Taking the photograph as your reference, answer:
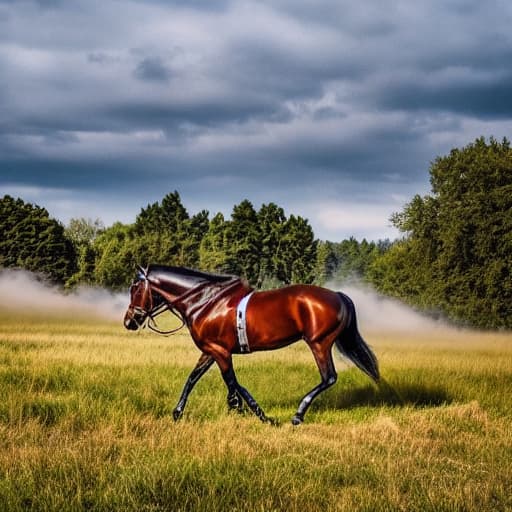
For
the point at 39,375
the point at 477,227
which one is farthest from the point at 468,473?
the point at 477,227

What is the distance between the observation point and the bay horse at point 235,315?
29.8 feet

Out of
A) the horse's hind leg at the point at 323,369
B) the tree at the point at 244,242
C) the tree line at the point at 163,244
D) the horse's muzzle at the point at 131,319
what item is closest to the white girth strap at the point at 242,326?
the horse's hind leg at the point at 323,369

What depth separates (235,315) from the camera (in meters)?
9.18

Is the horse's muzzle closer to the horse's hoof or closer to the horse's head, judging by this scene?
the horse's head

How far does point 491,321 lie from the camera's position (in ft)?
103

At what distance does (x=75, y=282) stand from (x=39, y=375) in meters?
40.5

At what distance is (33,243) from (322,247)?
47.6 meters

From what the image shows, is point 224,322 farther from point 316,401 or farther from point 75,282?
point 75,282

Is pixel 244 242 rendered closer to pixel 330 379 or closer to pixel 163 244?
pixel 163 244

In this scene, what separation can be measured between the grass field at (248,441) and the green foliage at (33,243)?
42.9 metres

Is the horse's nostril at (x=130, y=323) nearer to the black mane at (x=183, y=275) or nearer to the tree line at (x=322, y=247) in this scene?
the black mane at (x=183, y=275)

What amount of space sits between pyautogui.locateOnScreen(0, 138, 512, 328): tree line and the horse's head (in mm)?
24236

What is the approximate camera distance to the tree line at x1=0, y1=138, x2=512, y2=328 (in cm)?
3066

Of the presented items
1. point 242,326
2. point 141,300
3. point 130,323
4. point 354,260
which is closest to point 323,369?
point 242,326
